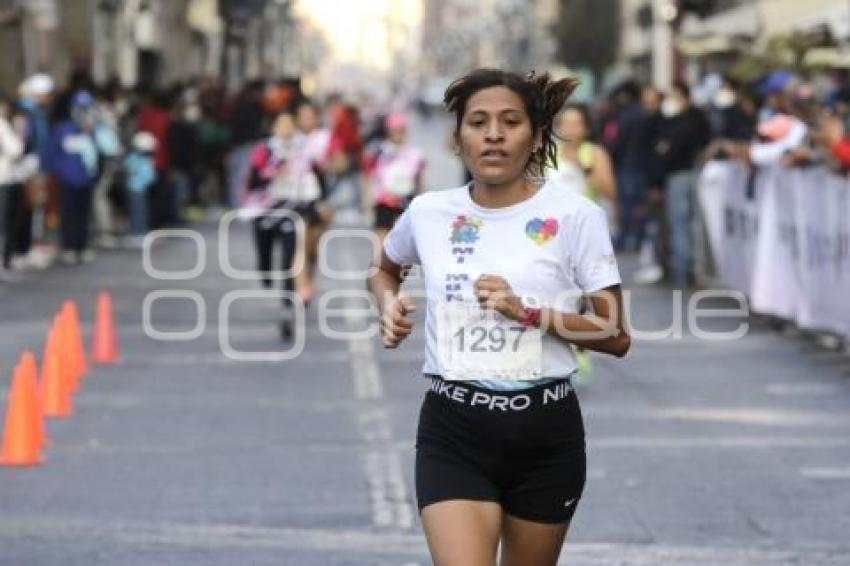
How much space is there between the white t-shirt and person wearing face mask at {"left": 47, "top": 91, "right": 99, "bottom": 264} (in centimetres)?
2131

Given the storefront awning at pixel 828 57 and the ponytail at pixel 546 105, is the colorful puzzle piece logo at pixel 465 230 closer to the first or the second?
the ponytail at pixel 546 105

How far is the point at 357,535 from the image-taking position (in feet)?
32.5

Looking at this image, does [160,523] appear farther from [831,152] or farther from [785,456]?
[831,152]

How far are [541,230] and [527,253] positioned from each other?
67 millimetres

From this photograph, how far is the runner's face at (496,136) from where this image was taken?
20.8 ft

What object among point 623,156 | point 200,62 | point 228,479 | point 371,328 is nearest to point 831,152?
point 371,328

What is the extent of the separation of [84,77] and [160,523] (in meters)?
20.8

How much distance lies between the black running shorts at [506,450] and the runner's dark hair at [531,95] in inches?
23.9

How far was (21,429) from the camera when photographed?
12062mm

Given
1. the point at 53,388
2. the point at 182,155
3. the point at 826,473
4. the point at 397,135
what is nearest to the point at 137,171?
the point at 182,155

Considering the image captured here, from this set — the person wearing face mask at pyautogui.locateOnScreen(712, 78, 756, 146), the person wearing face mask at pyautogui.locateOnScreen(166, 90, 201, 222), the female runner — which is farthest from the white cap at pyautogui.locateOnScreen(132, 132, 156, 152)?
the female runner

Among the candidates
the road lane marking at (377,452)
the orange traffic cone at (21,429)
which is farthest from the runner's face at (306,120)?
the orange traffic cone at (21,429)

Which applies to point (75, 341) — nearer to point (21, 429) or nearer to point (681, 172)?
point (21, 429)

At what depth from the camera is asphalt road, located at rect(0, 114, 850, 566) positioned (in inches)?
384
